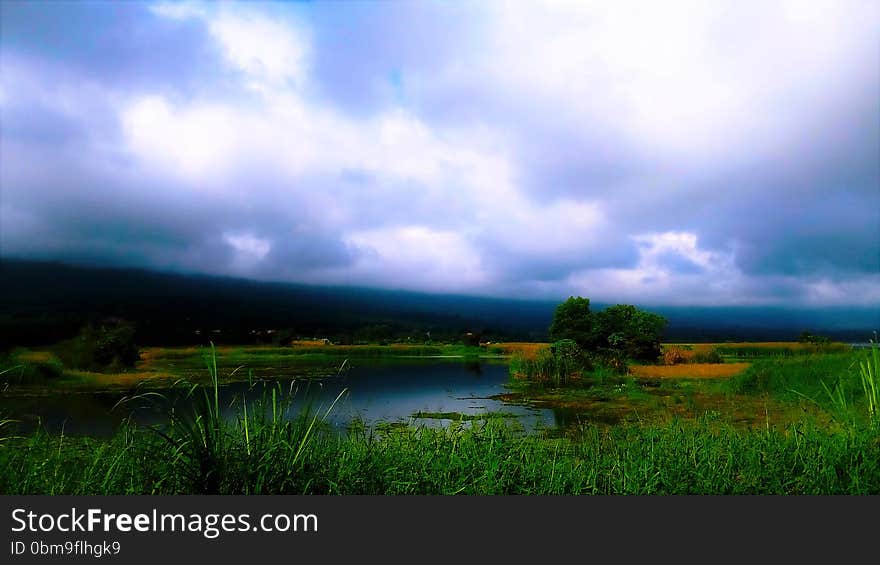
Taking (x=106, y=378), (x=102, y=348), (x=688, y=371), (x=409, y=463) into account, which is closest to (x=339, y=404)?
(x=409, y=463)

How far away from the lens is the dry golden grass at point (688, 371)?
19.0 m

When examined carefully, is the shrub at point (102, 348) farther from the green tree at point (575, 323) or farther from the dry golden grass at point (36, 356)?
the green tree at point (575, 323)

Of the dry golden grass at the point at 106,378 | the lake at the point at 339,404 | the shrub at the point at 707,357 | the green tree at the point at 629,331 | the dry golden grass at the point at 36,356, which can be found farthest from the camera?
the shrub at the point at 707,357

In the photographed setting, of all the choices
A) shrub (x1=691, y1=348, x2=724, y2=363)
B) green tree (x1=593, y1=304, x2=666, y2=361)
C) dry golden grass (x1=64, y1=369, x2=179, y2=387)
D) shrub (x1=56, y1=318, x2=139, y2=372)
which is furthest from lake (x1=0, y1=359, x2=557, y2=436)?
shrub (x1=691, y1=348, x2=724, y2=363)

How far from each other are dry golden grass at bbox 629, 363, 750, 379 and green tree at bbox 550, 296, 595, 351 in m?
2.05

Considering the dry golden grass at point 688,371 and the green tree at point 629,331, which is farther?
the green tree at point 629,331

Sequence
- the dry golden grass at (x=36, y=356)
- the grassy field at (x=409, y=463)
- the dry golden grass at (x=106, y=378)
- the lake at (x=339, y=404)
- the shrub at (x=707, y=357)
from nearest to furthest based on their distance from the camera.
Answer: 1. the grassy field at (x=409, y=463)
2. the lake at (x=339, y=404)
3. the dry golden grass at (x=106, y=378)
4. the dry golden grass at (x=36, y=356)
5. the shrub at (x=707, y=357)

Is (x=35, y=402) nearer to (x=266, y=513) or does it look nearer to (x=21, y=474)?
(x=21, y=474)

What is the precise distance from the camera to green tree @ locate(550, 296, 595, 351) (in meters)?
22.3

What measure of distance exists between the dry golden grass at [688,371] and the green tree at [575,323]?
2054mm

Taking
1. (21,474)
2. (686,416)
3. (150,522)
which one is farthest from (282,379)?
(150,522)

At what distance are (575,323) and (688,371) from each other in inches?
177

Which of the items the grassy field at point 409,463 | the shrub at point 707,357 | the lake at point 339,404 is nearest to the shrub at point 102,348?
the lake at point 339,404

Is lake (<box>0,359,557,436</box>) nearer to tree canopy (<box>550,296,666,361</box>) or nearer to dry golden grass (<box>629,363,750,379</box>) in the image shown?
tree canopy (<box>550,296,666,361</box>)
